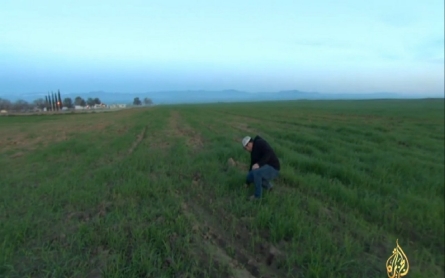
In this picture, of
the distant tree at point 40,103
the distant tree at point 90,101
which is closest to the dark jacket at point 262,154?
the distant tree at point 90,101

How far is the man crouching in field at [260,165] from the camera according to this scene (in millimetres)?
5555

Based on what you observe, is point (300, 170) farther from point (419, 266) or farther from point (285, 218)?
point (419, 266)

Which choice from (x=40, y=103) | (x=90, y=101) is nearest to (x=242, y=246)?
(x=40, y=103)

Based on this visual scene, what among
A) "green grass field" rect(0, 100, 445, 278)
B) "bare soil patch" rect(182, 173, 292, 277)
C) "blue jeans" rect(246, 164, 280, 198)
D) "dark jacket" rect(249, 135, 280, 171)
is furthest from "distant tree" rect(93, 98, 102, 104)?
"blue jeans" rect(246, 164, 280, 198)

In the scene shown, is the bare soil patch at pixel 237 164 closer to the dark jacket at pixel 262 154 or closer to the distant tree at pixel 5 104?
the dark jacket at pixel 262 154

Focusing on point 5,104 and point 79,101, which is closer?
point 5,104

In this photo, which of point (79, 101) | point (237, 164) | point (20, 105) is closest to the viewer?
point (20, 105)

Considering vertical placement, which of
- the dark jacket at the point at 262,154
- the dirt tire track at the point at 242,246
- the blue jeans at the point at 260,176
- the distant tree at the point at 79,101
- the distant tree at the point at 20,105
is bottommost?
the dirt tire track at the point at 242,246

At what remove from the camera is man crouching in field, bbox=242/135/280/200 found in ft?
18.2

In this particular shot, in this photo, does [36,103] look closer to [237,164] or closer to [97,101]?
[97,101]

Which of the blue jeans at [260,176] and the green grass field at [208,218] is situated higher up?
the blue jeans at [260,176]

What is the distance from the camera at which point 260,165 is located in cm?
566

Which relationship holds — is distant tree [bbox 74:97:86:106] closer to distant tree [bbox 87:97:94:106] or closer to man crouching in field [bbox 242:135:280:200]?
distant tree [bbox 87:97:94:106]

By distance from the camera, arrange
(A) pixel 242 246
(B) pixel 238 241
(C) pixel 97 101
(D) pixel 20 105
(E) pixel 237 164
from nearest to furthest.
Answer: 1. (D) pixel 20 105
2. (A) pixel 242 246
3. (B) pixel 238 241
4. (C) pixel 97 101
5. (E) pixel 237 164
